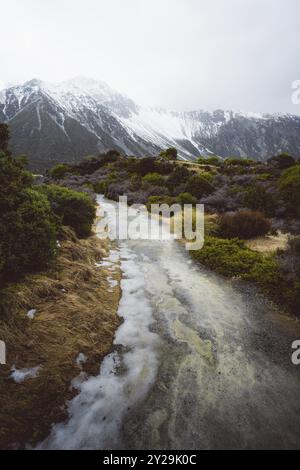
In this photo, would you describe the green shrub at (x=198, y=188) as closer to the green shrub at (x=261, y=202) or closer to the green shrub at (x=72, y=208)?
the green shrub at (x=261, y=202)

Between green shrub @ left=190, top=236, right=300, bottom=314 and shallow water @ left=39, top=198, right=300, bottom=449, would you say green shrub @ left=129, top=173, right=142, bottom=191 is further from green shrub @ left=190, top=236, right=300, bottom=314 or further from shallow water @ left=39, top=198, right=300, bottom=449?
shallow water @ left=39, top=198, right=300, bottom=449

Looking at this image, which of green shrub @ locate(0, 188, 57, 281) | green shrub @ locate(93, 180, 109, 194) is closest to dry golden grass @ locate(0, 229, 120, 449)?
green shrub @ locate(0, 188, 57, 281)

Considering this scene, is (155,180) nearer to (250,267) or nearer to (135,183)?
(135,183)

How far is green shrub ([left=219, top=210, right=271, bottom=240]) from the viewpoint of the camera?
11.0 m

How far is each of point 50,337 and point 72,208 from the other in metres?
6.36

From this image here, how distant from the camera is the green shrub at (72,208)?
9828 mm

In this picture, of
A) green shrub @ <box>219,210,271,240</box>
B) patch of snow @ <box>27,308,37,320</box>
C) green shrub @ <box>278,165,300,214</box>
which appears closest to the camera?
patch of snow @ <box>27,308,37,320</box>

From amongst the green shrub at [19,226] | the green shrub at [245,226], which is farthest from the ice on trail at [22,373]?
the green shrub at [245,226]

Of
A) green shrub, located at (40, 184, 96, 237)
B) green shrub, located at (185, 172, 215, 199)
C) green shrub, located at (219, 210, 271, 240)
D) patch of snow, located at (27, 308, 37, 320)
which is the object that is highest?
green shrub, located at (185, 172, 215, 199)

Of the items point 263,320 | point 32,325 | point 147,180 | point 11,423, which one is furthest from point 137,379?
point 147,180

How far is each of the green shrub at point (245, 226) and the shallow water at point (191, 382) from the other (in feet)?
15.7

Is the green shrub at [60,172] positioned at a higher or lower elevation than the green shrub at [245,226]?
higher

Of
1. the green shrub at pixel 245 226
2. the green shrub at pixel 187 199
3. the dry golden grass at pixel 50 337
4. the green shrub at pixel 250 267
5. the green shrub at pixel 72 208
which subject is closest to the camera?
the dry golden grass at pixel 50 337

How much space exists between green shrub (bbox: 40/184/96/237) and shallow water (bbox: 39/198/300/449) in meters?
4.66
